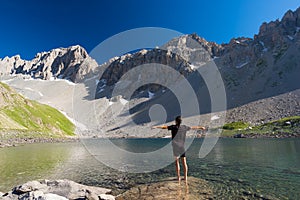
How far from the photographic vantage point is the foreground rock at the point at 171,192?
10.8 m

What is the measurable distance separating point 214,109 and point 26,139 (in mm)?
90009

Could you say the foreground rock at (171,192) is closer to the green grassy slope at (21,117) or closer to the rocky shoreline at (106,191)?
the rocky shoreline at (106,191)

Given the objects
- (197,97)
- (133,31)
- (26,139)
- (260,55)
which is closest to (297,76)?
(260,55)

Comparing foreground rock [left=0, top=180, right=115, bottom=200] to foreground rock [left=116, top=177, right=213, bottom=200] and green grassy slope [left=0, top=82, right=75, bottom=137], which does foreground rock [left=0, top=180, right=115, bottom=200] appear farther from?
green grassy slope [left=0, top=82, right=75, bottom=137]

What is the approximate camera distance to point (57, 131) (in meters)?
108

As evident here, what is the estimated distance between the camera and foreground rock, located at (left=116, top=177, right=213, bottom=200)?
35.4ft

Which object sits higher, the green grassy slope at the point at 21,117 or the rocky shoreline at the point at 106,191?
the green grassy slope at the point at 21,117

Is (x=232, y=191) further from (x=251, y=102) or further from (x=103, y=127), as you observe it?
(x=103, y=127)

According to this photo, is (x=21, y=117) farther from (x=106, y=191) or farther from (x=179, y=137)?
(x=179, y=137)

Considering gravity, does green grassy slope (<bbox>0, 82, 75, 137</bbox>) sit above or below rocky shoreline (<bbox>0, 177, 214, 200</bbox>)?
above

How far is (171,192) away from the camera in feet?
36.7

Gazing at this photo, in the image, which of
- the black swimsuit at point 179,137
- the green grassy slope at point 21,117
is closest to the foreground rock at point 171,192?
the black swimsuit at point 179,137

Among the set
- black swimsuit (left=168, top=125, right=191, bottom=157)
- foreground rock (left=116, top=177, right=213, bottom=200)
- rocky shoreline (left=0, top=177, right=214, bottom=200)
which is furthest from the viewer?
black swimsuit (left=168, top=125, right=191, bottom=157)

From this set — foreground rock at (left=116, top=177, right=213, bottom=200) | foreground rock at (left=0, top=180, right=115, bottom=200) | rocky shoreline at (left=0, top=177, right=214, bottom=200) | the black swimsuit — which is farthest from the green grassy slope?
the black swimsuit
